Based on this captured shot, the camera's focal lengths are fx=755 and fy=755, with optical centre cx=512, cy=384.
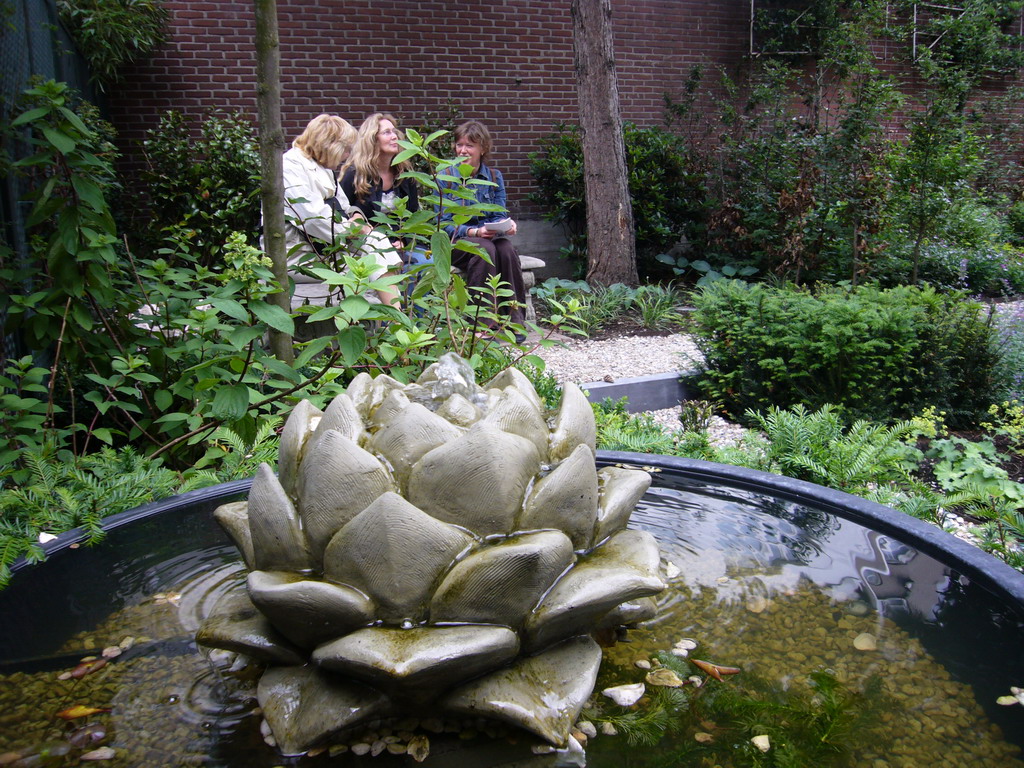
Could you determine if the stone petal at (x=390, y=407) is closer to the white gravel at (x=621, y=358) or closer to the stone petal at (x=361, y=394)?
the stone petal at (x=361, y=394)

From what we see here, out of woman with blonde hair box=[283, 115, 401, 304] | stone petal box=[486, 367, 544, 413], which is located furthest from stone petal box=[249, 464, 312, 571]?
woman with blonde hair box=[283, 115, 401, 304]

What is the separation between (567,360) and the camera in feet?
23.2

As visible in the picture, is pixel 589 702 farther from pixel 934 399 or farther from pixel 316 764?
pixel 934 399

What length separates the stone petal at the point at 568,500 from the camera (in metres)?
1.17

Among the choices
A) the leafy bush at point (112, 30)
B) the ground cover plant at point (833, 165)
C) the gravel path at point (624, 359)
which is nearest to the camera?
the gravel path at point (624, 359)

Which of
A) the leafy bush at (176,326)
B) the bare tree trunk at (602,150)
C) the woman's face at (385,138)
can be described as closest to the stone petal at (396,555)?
the leafy bush at (176,326)

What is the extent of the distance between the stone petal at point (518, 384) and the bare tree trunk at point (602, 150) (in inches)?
318

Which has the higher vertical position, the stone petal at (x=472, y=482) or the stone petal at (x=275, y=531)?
the stone petal at (x=472, y=482)

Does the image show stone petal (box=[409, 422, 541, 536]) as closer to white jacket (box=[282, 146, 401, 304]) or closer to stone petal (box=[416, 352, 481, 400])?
stone petal (box=[416, 352, 481, 400])

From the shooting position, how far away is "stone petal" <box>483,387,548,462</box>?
4.13ft

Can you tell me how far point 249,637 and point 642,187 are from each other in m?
10.4

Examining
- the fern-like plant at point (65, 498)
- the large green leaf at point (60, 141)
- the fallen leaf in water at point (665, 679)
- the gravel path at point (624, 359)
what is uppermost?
the large green leaf at point (60, 141)

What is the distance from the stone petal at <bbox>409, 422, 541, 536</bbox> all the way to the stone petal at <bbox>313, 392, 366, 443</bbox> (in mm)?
152

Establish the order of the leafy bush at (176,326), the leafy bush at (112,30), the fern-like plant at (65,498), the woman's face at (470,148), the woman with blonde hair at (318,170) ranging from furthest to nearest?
the leafy bush at (112,30) < the woman's face at (470,148) < the woman with blonde hair at (318,170) < the leafy bush at (176,326) < the fern-like plant at (65,498)
